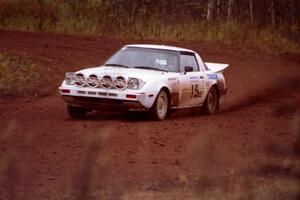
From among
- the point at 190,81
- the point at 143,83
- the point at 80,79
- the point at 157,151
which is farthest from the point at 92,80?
the point at 157,151

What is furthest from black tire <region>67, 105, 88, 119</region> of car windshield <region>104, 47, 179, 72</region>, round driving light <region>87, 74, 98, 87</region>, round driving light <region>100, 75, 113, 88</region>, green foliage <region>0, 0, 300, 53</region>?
green foliage <region>0, 0, 300, 53</region>

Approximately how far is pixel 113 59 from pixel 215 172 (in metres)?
6.31

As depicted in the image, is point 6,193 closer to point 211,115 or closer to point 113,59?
point 113,59

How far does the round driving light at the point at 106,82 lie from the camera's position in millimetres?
13227

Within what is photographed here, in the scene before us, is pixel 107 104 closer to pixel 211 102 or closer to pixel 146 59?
pixel 146 59

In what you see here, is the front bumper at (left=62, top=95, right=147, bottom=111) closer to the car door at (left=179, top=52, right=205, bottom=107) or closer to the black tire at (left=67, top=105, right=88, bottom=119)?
the black tire at (left=67, top=105, right=88, bottom=119)

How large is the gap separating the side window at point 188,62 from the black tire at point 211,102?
689mm

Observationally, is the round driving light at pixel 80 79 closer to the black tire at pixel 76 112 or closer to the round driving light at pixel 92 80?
the round driving light at pixel 92 80

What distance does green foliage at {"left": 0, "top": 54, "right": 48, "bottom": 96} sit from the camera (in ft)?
60.6

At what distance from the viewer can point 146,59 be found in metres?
14.5

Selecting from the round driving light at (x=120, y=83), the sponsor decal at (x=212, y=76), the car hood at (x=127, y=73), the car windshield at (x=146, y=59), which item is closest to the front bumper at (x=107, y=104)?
the round driving light at (x=120, y=83)

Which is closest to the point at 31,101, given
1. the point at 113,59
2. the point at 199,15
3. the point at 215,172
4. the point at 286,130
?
the point at 113,59

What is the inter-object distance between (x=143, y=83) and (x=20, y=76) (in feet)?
23.7

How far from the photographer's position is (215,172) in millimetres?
8758
